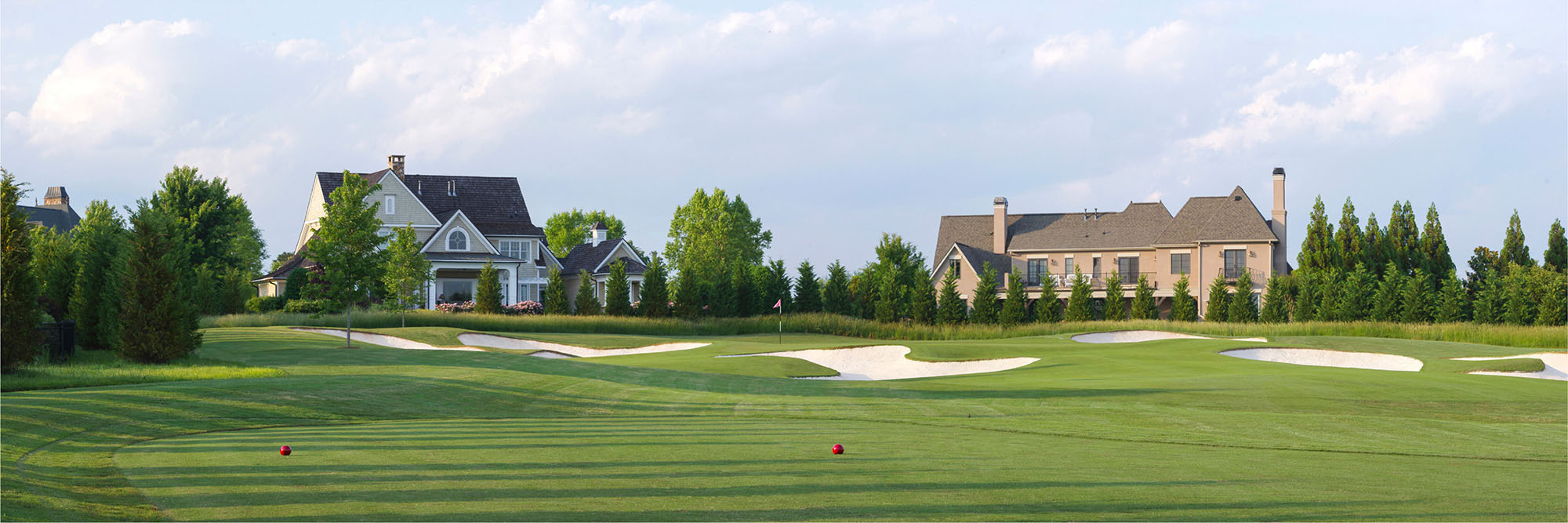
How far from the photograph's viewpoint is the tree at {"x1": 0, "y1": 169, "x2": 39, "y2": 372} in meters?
18.5

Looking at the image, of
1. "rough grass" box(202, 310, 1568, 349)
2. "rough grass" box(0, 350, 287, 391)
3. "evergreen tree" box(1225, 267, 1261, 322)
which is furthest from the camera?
Result: "evergreen tree" box(1225, 267, 1261, 322)

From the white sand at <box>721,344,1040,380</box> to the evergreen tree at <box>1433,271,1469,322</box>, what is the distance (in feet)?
63.8

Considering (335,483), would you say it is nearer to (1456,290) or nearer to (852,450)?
(852,450)

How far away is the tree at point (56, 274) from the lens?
2577 cm

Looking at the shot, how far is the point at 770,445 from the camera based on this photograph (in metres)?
10.7

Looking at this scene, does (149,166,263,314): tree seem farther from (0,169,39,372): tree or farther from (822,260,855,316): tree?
(0,169,39,372): tree

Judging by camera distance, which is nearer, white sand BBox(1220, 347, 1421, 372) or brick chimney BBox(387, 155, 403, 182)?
white sand BBox(1220, 347, 1421, 372)

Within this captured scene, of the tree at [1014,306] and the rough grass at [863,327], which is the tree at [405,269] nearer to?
the rough grass at [863,327]

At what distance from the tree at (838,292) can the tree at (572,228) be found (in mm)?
45653

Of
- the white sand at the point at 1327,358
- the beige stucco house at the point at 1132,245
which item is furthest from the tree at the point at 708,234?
the white sand at the point at 1327,358

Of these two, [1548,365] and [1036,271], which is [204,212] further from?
[1548,365]

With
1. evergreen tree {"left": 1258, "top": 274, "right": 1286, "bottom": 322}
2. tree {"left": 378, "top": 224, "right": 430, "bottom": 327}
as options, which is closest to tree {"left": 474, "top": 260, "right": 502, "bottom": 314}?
tree {"left": 378, "top": 224, "right": 430, "bottom": 327}

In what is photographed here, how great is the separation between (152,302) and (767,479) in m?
18.3

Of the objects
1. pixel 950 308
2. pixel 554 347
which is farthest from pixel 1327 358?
pixel 554 347
